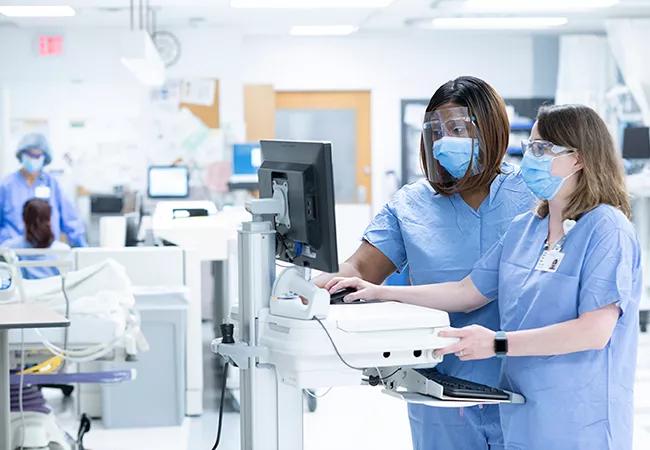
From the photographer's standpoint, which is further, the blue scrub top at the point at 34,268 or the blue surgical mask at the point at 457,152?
the blue scrub top at the point at 34,268

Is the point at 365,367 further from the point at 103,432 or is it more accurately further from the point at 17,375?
the point at 103,432

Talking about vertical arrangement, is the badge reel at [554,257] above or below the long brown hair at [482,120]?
below

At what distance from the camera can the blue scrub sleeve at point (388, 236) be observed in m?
2.52

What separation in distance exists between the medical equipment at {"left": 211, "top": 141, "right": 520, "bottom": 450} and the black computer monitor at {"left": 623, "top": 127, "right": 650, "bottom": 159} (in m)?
6.64

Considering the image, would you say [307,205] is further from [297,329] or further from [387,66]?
[387,66]

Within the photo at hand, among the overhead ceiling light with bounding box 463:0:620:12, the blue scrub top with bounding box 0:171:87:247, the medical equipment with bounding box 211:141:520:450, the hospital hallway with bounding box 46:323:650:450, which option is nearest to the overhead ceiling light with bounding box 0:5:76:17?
the blue scrub top with bounding box 0:171:87:247

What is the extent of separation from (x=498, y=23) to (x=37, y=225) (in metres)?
5.08

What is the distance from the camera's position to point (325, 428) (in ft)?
16.1

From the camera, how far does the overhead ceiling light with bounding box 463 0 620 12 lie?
795 centimetres

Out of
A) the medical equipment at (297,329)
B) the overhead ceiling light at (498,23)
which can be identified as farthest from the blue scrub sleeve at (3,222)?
the medical equipment at (297,329)

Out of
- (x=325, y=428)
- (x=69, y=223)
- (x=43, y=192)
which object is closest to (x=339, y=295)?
(x=325, y=428)

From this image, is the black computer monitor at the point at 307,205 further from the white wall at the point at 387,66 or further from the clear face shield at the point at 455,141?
the white wall at the point at 387,66

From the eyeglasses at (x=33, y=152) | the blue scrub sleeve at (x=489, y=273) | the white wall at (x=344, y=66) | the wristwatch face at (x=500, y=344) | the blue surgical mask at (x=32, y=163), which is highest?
the white wall at (x=344, y=66)

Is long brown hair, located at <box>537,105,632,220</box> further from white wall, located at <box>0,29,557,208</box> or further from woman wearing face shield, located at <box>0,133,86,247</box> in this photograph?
white wall, located at <box>0,29,557,208</box>
